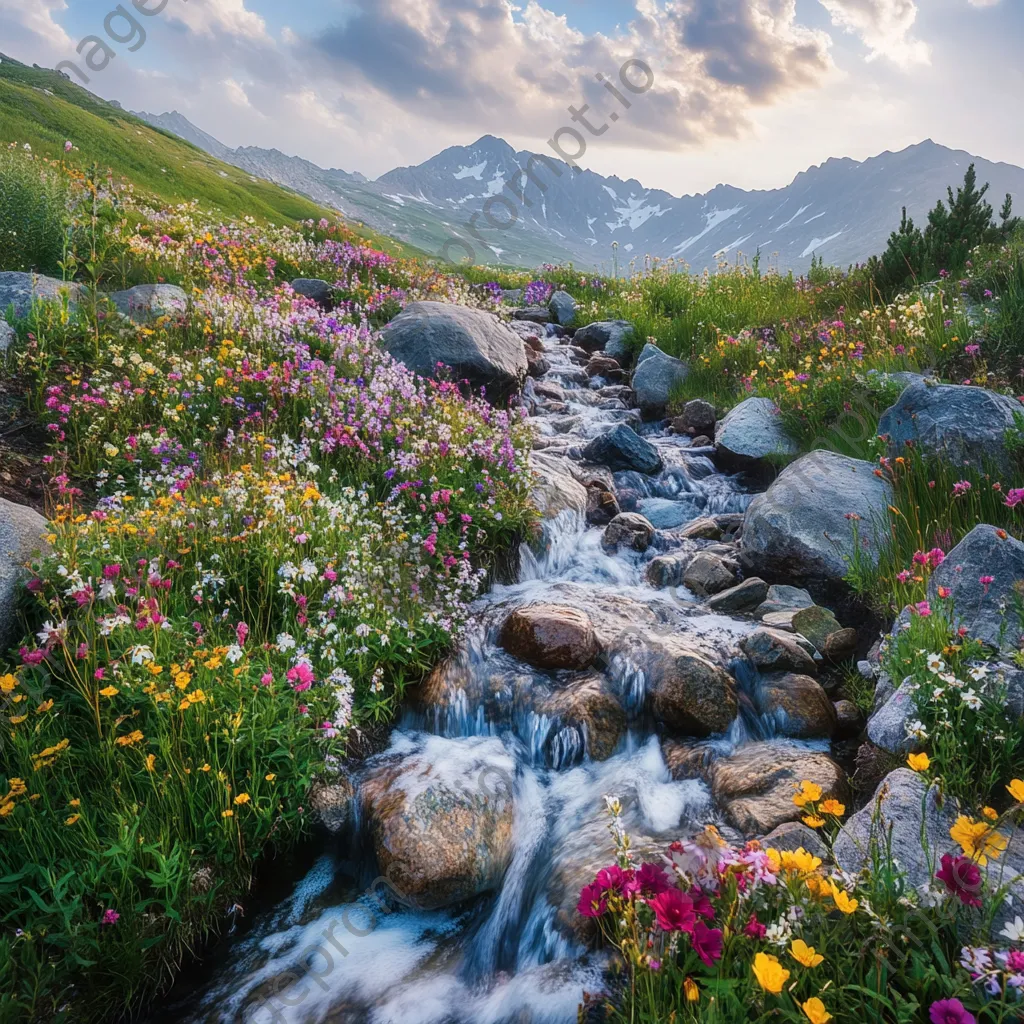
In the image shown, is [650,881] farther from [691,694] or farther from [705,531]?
[705,531]

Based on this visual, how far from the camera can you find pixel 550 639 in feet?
19.2

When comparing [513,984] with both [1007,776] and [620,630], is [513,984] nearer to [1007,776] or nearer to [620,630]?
[1007,776]

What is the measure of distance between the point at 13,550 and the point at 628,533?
21.0 feet

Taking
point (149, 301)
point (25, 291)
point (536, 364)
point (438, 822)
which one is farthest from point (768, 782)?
point (536, 364)

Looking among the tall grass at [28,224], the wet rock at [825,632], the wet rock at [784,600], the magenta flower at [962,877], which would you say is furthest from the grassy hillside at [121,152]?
the magenta flower at [962,877]

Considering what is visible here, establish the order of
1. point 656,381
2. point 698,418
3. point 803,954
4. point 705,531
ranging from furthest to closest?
1. point 656,381
2. point 698,418
3. point 705,531
4. point 803,954

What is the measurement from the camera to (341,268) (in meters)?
14.9

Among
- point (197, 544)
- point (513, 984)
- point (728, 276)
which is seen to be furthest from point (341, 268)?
point (513, 984)

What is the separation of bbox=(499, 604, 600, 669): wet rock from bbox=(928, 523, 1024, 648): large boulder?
9.14 feet

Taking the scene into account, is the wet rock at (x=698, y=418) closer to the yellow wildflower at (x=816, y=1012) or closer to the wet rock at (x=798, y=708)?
the wet rock at (x=798, y=708)

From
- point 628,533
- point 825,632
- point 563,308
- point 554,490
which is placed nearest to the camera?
point 825,632

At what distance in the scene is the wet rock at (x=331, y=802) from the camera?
4141 millimetres

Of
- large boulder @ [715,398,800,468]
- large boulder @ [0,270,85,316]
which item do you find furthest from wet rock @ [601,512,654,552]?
large boulder @ [0,270,85,316]

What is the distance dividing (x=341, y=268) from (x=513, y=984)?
14.7m
